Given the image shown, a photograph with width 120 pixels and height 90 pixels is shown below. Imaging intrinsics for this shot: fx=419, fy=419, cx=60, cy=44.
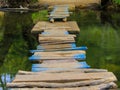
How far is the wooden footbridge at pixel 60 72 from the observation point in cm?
668

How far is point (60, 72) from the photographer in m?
7.55

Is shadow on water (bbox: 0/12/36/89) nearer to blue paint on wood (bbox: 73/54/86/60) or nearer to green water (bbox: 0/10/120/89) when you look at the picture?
green water (bbox: 0/10/120/89)

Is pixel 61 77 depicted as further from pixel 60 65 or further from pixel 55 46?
pixel 55 46

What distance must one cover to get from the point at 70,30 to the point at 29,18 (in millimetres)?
5216

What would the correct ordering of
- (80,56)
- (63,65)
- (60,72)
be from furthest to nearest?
(80,56) → (63,65) → (60,72)

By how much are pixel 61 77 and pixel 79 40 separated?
549 cm

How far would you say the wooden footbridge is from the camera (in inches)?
263

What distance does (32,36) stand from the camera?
1339cm

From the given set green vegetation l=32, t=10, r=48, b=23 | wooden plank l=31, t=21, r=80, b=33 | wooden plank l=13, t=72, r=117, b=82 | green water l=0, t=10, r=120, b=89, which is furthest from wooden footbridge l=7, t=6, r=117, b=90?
green vegetation l=32, t=10, r=48, b=23

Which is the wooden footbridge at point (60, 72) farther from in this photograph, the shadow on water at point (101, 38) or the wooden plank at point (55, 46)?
the shadow on water at point (101, 38)

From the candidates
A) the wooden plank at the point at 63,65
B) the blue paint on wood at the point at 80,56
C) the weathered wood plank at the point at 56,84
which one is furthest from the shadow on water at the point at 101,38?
the weathered wood plank at the point at 56,84

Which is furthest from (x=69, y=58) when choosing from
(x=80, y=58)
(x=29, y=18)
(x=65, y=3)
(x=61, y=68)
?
(x=65, y=3)

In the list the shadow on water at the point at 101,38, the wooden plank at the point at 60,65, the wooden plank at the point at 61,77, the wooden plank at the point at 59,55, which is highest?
the wooden plank at the point at 61,77

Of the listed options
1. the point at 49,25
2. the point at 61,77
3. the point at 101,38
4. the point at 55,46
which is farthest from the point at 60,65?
the point at 49,25
